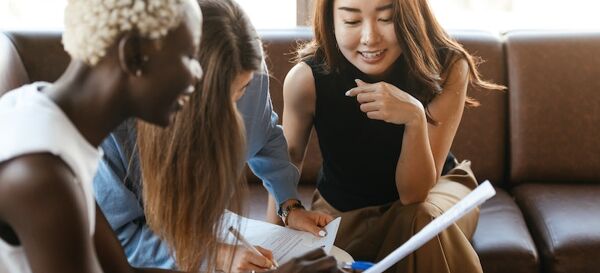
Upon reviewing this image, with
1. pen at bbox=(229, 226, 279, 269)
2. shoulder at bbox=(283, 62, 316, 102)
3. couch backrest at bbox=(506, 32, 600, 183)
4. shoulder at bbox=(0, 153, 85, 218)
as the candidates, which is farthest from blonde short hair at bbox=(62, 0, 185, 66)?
couch backrest at bbox=(506, 32, 600, 183)

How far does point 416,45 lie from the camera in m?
2.06

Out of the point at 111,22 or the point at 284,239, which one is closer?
the point at 111,22

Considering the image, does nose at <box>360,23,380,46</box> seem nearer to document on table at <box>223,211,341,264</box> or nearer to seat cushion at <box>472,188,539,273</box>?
document on table at <box>223,211,341,264</box>

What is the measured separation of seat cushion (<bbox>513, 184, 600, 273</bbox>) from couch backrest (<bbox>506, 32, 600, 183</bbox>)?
0.21 feet

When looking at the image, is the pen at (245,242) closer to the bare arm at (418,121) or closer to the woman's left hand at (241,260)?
the woman's left hand at (241,260)

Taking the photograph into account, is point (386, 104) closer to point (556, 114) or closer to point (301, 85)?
point (301, 85)

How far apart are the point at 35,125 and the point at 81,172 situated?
75mm

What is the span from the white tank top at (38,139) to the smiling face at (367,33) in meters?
1.08

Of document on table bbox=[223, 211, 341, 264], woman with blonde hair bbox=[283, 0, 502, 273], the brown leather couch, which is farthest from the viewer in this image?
the brown leather couch

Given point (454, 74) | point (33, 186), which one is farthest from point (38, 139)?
point (454, 74)

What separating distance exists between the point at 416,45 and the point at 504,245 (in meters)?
0.58

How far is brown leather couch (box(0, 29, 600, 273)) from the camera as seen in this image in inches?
103

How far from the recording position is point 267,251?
161cm

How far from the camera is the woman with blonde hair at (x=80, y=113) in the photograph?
933 mm
